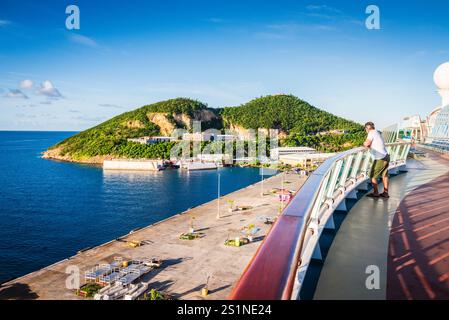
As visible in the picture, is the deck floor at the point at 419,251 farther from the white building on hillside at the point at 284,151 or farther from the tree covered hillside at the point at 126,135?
the tree covered hillside at the point at 126,135

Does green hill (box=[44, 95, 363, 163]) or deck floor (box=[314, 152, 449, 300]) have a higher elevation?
→ green hill (box=[44, 95, 363, 163])

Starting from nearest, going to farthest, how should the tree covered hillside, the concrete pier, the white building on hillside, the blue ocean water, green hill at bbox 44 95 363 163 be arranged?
the concrete pier → the blue ocean water → the white building on hillside → the tree covered hillside → green hill at bbox 44 95 363 163

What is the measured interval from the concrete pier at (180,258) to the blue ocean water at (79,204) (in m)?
4.01

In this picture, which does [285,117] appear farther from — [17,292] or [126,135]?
[17,292]

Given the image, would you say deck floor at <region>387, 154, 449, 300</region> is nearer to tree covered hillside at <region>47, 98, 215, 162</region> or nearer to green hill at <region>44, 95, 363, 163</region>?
green hill at <region>44, 95, 363, 163</region>

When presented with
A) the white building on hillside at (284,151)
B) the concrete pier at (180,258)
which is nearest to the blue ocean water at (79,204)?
the concrete pier at (180,258)

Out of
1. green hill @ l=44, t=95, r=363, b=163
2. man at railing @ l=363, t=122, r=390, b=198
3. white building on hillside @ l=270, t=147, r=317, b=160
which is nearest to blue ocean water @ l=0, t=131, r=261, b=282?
white building on hillside @ l=270, t=147, r=317, b=160

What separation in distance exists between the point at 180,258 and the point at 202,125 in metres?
110

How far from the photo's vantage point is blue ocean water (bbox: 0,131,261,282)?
83.4ft

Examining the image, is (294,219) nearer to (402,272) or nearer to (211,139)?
(402,272)

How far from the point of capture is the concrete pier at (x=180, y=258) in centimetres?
1641

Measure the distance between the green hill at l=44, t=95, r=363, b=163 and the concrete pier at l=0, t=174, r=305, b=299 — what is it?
6019cm

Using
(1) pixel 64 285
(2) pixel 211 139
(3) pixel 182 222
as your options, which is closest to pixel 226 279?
(1) pixel 64 285

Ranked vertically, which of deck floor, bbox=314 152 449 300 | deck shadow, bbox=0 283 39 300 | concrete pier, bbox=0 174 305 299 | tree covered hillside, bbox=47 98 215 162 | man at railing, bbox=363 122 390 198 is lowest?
deck shadow, bbox=0 283 39 300
